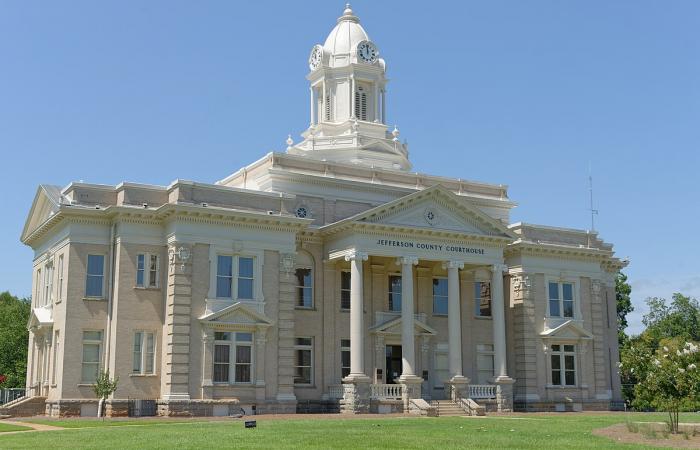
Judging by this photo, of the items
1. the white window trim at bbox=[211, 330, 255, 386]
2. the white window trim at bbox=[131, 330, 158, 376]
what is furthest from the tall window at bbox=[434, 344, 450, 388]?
the white window trim at bbox=[131, 330, 158, 376]

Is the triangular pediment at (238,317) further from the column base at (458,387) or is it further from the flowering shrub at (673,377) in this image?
the flowering shrub at (673,377)

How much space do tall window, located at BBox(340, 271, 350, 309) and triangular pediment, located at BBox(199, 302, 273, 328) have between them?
6.01 meters

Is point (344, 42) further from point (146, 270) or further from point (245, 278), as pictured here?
point (146, 270)

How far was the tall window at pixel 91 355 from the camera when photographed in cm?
4262

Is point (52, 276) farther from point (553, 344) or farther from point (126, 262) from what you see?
point (553, 344)

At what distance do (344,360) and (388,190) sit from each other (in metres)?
10.0

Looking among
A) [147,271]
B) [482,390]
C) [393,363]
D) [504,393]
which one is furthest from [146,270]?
[504,393]

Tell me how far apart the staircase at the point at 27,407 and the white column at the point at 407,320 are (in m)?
17.8

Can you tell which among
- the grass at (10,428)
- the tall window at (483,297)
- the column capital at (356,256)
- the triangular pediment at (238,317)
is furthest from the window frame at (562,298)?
the grass at (10,428)

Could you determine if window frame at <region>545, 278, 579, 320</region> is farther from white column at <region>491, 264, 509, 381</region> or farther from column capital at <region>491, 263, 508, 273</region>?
column capital at <region>491, 263, 508, 273</region>

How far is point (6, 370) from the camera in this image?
74125 millimetres

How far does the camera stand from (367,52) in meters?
59.3

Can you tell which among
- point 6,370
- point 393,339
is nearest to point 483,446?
point 393,339

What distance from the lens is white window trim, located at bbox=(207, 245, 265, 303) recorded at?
4375cm
